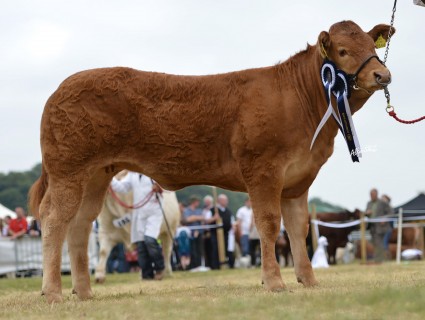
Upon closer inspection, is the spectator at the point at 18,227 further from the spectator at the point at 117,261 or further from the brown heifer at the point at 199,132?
the brown heifer at the point at 199,132

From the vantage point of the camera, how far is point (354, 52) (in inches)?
368

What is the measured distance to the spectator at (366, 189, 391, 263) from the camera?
80.4 feet

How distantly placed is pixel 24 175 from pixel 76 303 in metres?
59.1

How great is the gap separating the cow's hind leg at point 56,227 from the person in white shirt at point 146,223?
6977 mm

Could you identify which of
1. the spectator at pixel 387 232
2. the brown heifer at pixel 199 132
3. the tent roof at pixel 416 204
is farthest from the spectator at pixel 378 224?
the brown heifer at pixel 199 132

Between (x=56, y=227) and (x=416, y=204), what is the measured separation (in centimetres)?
2020

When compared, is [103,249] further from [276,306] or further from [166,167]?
[276,306]

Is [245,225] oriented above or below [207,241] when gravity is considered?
above

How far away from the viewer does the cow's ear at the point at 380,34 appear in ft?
32.6

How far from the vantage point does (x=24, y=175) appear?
66.4 m

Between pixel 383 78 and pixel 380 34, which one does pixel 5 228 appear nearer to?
pixel 380 34

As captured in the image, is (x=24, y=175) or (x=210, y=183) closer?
(x=210, y=183)

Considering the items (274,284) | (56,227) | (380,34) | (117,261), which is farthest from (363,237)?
(56,227)

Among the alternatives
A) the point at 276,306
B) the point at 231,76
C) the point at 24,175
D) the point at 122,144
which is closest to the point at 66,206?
the point at 122,144
